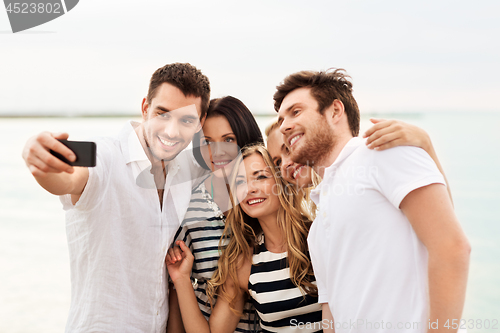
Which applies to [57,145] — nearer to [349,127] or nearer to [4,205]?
[349,127]

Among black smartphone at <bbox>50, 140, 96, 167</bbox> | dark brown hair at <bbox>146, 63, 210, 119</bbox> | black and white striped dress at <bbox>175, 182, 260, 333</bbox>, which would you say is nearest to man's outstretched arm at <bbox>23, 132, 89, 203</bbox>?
black smartphone at <bbox>50, 140, 96, 167</bbox>

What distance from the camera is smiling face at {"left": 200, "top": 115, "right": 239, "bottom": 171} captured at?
254 centimetres

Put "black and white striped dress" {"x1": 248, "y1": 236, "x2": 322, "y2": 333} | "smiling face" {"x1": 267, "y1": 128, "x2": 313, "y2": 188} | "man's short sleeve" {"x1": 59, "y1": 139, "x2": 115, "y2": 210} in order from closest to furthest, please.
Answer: "man's short sleeve" {"x1": 59, "y1": 139, "x2": 115, "y2": 210}, "black and white striped dress" {"x1": 248, "y1": 236, "x2": 322, "y2": 333}, "smiling face" {"x1": 267, "y1": 128, "x2": 313, "y2": 188}

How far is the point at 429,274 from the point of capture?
1401mm

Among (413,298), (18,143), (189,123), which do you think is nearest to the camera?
(413,298)

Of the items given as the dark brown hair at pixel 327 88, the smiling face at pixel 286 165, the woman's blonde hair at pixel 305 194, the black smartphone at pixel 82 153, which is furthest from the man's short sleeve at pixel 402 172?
the black smartphone at pixel 82 153

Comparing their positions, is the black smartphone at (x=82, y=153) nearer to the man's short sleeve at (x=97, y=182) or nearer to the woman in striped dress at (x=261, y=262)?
the man's short sleeve at (x=97, y=182)

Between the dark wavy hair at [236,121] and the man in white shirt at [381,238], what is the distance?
0.71 m

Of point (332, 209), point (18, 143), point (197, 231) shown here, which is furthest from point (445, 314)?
point (18, 143)

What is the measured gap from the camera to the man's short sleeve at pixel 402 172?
1.36 meters

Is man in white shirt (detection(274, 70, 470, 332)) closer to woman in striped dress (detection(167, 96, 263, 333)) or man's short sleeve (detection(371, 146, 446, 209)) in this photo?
man's short sleeve (detection(371, 146, 446, 209))

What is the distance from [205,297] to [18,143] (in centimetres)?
2277

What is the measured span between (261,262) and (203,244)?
39 cm

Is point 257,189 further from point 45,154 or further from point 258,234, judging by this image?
point 45,154
